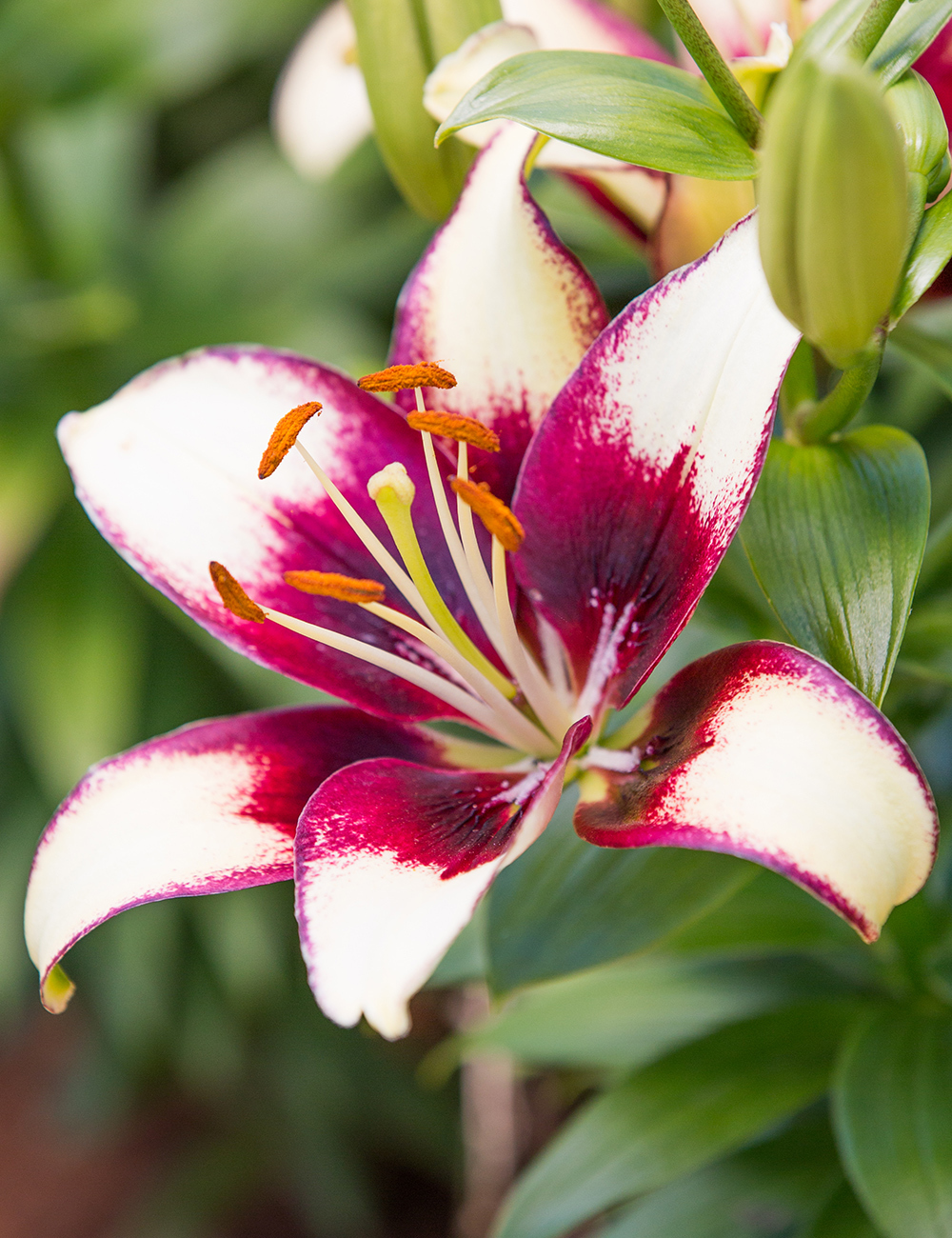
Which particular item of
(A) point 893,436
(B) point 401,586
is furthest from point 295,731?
(A) point 893,436

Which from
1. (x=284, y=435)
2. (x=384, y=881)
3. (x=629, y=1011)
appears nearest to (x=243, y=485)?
(x=284, y=435)

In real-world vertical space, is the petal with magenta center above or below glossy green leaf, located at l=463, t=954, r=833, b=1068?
above

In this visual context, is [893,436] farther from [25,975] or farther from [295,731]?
[25,975]

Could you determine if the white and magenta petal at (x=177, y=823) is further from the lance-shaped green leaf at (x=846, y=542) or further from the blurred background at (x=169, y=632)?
the blurred background at (x=169, y=632)

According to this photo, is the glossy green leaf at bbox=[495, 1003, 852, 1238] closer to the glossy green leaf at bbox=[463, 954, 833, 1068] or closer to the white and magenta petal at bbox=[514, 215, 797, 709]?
the glossy green leaf at bbox=[463, 954, 833, 1068]

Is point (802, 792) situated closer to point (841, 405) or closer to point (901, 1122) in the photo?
point (841, 405)

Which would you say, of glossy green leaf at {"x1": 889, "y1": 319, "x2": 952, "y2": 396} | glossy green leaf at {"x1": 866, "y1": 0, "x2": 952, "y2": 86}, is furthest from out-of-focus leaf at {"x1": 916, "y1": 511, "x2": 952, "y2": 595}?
glossy green leaf at {"x1": 866, "y1": 0, "x2": 952, "y2": 86}

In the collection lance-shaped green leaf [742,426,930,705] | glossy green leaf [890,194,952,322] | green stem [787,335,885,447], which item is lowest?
lance-shaped green leaf [742,426,930,705]
